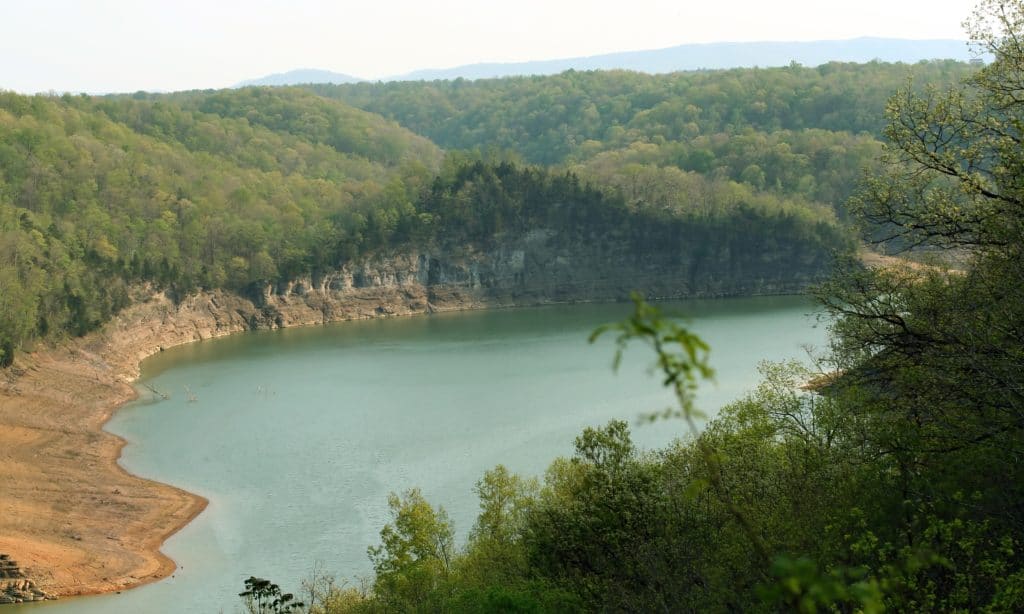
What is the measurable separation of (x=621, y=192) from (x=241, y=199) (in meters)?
29.5

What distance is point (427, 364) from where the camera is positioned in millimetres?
56344

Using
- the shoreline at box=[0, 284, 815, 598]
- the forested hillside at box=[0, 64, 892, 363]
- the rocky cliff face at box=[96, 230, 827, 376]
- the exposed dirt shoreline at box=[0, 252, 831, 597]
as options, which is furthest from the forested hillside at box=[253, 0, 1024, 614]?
the rocky cliff face at box=[96, 230, 827, 376]

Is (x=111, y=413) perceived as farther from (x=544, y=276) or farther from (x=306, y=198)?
(x=306, y=198)

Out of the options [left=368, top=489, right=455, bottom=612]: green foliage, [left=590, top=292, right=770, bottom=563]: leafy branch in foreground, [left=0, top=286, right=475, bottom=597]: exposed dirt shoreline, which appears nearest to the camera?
[left=590, top=292, right=770, bottom=563]: leafy branch in foreground

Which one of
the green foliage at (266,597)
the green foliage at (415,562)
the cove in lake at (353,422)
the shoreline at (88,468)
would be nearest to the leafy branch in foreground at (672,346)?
the cove in lake at (353,422)

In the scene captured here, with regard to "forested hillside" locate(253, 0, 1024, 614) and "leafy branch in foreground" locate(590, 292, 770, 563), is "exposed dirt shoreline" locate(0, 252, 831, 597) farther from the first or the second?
"leafy branch in foreground" locate(590, 292, 770, 563)

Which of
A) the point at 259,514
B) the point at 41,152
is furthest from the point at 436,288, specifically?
the point at 259,514

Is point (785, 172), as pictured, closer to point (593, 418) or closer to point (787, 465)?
point (593, 418)

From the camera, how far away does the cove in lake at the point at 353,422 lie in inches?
1156

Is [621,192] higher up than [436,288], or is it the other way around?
A: [621,192]

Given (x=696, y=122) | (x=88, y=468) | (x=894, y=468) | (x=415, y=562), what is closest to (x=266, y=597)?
(x=415, y=562)

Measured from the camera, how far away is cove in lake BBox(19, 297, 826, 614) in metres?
29.4

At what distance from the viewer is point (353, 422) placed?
43.4 meters

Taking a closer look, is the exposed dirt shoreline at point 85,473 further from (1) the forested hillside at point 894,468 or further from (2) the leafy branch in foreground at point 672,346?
(2) the leafy branch in foreground at point 672,346
